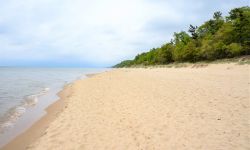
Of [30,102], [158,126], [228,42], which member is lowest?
[30,102]

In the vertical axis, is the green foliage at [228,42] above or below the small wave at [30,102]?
above

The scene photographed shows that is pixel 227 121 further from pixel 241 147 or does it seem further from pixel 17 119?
pixel 17 119

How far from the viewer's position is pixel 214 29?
216 ft

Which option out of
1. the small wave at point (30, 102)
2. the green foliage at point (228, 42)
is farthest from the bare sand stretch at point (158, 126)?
the green foliage at point (228, 42)

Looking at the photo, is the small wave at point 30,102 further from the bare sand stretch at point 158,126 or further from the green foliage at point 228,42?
the green foliage at point 228,42

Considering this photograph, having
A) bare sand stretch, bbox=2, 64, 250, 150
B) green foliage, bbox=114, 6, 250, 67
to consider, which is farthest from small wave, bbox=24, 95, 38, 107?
green foliage, bbox=114, 6, 250, 67

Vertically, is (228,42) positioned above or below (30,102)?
above

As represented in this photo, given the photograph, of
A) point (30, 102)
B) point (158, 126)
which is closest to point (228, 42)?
point (30, 102)

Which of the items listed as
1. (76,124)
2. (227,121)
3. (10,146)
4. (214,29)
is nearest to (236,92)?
(227,121)

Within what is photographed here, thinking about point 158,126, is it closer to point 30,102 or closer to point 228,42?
point 30,102

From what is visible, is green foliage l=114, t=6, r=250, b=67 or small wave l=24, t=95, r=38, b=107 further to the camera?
green foliage l=114, t=6, r=250, b=67

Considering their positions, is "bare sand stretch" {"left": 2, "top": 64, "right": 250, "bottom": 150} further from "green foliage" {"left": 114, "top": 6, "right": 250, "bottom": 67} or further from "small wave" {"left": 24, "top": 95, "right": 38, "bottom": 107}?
"green foliage" {"left": 114, "top": 6, "right": 250, "bottom": 67}

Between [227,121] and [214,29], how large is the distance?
6354 centimetres

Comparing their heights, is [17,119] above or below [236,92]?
below
